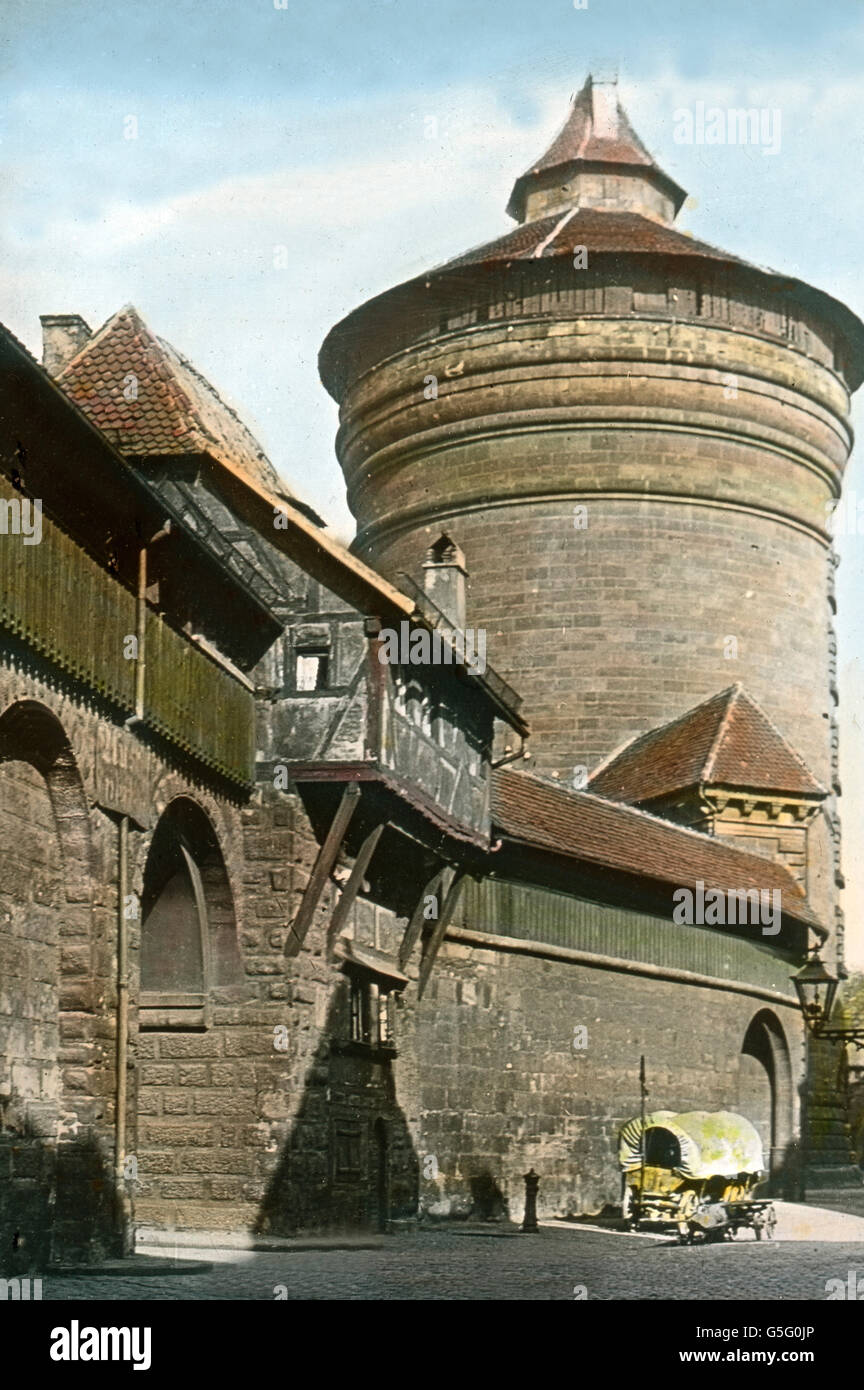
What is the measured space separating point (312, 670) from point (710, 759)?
471 inches

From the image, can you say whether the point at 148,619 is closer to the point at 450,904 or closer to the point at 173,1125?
the point at 173,1125

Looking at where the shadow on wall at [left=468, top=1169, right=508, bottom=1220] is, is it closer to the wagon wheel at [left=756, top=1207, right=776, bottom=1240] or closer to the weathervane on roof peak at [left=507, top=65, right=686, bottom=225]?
the wagon wheel at [left=756, top=1207, right=776, bottom=1240]

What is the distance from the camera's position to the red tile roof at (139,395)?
18.4 meters

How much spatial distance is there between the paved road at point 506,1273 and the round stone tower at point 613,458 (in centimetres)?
1318

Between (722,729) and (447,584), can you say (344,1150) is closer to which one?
(447,584)

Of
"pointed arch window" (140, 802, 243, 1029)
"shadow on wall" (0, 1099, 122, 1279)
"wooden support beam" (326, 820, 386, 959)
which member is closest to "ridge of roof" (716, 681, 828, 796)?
"wooden support beam" (326, 820, 386, 959)

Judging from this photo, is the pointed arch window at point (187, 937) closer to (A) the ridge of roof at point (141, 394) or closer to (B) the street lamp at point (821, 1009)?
(A) the ridge of roof at point (141, 394)

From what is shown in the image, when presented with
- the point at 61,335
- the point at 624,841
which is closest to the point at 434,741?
the point at 61,335

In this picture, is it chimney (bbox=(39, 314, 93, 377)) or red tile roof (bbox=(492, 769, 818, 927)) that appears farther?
red tile roof (bbox=(492, 769, 818, 927))

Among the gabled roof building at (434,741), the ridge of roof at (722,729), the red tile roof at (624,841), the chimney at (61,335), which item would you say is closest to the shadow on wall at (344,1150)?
the gabled roof building at (434,741)

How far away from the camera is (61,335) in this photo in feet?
65.5

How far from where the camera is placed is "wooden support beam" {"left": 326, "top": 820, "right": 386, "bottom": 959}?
62.4ft

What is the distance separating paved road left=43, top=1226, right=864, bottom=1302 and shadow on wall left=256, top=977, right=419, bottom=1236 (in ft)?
2.30

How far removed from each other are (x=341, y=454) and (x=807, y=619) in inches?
324
